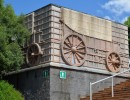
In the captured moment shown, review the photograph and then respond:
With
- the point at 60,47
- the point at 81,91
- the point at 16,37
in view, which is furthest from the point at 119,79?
the point at 16,37

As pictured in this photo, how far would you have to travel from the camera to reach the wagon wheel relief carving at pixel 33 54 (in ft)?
60.3

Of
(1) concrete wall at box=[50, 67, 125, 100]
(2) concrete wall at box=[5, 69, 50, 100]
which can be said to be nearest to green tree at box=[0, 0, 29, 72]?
(2) concrete wall at box=[5, 69, 50, 100]

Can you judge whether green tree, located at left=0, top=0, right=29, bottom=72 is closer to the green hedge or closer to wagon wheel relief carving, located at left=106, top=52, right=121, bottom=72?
the green hedge

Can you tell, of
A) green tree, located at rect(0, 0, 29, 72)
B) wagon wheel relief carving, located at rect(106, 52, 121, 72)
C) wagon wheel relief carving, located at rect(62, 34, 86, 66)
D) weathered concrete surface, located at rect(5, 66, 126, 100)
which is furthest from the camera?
wagon wheel relief carving, located at rect(106, 52, 121, 72)

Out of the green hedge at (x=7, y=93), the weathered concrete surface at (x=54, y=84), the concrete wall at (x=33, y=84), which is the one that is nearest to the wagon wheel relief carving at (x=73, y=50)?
the weathered concrete surface at (x=54, y=84)

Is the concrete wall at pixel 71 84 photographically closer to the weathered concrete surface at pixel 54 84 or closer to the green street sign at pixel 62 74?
the weathered concrete surface at pixel 54 84

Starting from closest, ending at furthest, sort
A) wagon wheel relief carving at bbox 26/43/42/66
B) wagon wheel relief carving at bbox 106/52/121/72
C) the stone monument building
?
1. the stone monument building
2. wagon wheel relief carving at bbox 26/43/42/66
3. wagon wheel relief carving at bbox 106/52/121/72

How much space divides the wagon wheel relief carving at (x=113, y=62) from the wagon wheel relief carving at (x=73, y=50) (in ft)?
6.06

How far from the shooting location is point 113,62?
20266mm

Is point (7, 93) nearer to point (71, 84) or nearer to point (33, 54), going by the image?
point (33, 54)

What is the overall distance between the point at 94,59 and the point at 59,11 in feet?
10.3

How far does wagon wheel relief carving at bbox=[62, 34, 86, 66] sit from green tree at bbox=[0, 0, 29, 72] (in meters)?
2.05

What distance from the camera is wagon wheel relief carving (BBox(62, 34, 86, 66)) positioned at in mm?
18266

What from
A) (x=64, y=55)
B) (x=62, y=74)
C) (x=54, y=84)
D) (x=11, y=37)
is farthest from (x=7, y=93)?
(x=64, y=55)
